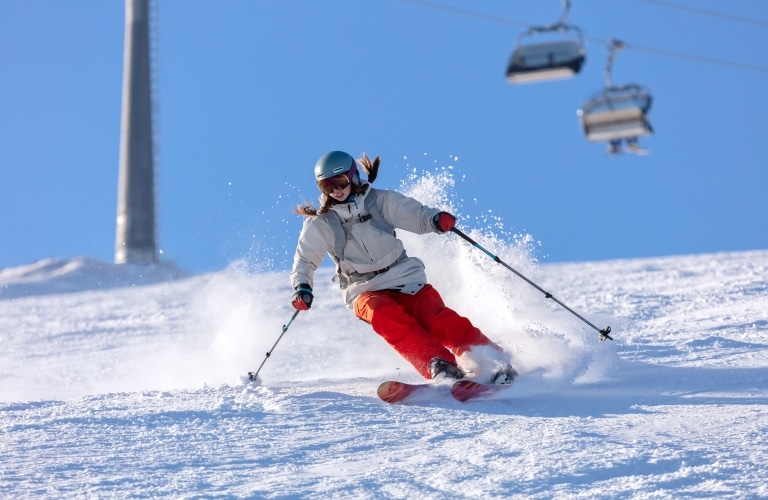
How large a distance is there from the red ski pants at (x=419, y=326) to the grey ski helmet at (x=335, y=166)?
720 millimetres

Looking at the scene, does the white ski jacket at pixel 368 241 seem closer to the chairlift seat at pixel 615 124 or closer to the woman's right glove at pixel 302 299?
the woman's right glove at pixel 302 299

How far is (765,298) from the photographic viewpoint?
9.89m

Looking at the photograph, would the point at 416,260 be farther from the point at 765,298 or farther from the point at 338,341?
the point at 765,298

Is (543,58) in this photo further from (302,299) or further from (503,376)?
(503,376)

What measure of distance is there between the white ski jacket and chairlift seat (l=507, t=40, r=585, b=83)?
3.28 metres

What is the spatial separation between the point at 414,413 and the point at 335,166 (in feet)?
5.90

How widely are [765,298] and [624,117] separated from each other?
7.47 feet

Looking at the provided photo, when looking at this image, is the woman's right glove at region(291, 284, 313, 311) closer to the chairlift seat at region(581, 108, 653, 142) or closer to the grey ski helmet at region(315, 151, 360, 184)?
the grey ski helmet at region(315, 151, 360, 184)

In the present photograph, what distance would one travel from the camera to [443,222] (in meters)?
6.18

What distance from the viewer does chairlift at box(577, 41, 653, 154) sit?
30.0ft


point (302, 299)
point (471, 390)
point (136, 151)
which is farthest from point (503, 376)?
point (136, 151)

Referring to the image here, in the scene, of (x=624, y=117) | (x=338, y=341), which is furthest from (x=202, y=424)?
(x=624, y=117)

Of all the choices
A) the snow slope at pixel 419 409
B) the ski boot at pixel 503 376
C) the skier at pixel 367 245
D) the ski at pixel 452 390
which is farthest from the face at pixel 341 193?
the ski boot at pixel 503 376

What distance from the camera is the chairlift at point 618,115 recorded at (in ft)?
30.0
